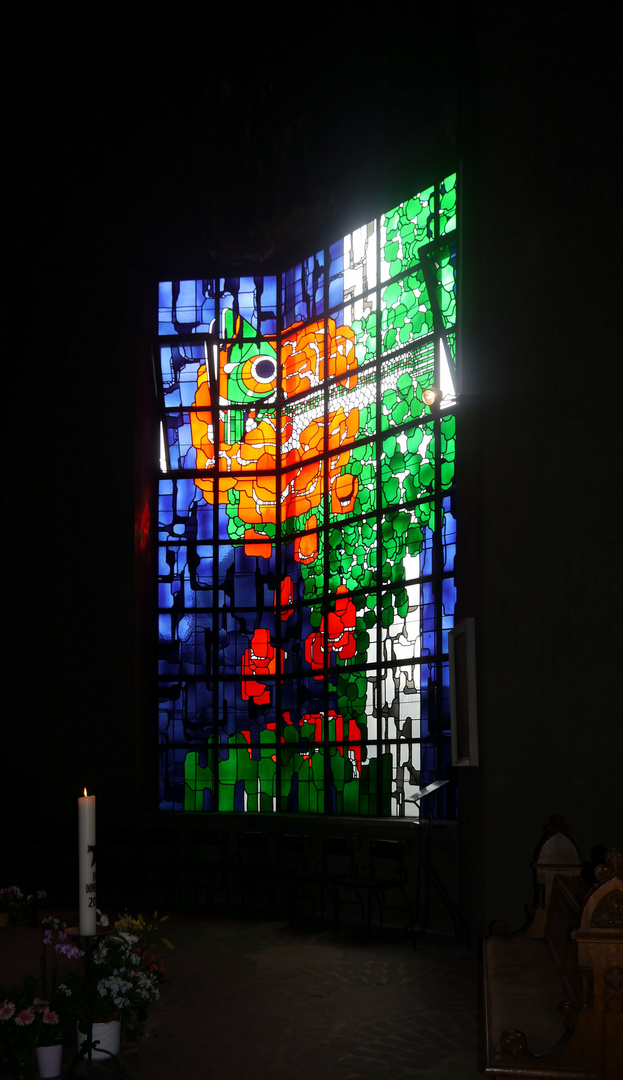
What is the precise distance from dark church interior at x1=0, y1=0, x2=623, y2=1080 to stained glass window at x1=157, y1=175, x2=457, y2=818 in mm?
309
